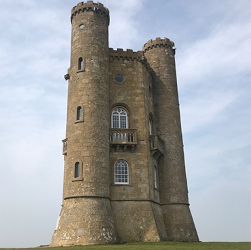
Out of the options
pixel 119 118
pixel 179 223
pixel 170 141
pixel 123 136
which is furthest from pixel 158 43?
pixel 179 223

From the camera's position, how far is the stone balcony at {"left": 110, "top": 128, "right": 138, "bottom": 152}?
26.8m

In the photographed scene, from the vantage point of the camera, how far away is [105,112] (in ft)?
86.9

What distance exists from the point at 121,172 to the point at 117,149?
2.01m

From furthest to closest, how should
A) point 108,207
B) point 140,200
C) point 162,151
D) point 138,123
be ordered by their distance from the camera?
point 162,151 < point 138,123 < point 140,200 < point 108,207

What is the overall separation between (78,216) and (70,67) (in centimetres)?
1345

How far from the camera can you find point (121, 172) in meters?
26.7

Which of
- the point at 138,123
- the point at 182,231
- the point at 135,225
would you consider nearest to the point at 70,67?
the point at 138,123

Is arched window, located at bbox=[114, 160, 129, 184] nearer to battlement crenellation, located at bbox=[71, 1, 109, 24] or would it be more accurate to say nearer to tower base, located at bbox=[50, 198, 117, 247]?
tower base, located at bbox=[50, 198, 117, 247]

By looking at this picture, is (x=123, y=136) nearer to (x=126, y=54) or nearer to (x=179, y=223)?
(x=126, y=54)

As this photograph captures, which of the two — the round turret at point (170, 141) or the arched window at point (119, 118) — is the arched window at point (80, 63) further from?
the round turret at point (170, 141)

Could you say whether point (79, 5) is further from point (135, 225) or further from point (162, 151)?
point (135, 225)

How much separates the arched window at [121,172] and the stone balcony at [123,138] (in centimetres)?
121

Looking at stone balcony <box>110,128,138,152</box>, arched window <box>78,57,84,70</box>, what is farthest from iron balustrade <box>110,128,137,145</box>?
arched window <box>78,57,84,70</box>

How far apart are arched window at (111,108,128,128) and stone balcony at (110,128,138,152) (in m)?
1.16
